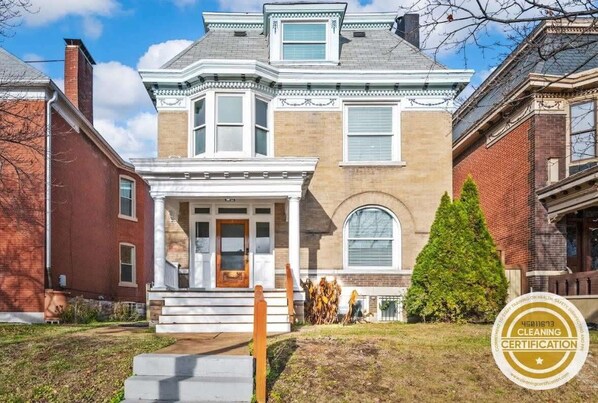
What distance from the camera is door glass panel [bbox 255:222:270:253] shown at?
623 inches

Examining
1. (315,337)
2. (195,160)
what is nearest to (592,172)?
(315,337)

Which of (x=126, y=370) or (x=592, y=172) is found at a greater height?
(x=592, y=172)

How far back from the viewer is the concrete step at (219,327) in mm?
→ 11977

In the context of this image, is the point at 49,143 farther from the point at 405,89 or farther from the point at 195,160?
the point at 405,89

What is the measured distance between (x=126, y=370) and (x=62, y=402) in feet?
3.28

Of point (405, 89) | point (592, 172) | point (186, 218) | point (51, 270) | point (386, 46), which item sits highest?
point (386, 46)

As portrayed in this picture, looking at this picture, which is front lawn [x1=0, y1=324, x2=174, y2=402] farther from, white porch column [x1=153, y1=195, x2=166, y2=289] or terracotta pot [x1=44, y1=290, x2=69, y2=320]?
terracotta pot [x1=44, y1=290, x2=69, y2=320]

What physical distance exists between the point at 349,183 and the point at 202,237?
416cm

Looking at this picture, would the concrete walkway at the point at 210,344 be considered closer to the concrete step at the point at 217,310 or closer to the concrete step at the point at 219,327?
the concrete step at the point at 219,327

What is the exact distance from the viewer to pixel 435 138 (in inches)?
630

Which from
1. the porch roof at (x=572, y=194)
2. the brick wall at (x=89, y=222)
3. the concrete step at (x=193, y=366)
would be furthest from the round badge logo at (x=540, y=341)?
the brick wall at (x=89, y=222)

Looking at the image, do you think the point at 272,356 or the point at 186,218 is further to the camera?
the point at 186,218

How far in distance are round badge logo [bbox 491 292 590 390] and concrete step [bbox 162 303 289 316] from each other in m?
5.06

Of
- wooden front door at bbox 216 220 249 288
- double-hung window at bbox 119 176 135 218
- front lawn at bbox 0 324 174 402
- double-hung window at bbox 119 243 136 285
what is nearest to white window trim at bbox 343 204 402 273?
wooden front door at bbox 216 220 249 288
